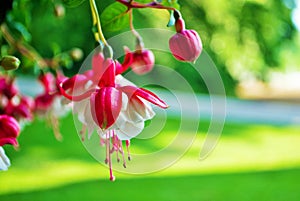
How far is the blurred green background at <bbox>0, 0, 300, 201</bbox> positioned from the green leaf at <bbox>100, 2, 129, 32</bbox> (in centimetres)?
22

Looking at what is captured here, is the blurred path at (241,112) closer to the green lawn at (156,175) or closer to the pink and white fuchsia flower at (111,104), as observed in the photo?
the green lawn at (156,175)

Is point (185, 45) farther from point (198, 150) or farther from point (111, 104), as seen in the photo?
point (198, 150)

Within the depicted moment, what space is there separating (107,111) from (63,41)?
5014mm

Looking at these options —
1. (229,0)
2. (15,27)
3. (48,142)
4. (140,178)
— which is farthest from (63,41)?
(15,27)

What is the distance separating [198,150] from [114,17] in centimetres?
301

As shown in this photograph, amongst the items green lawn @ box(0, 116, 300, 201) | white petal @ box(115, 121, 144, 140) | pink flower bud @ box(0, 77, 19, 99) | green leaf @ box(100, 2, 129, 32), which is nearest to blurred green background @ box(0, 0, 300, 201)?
green lawn @ box(0, 116, 300, 201)

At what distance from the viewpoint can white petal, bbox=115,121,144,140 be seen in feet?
1.33

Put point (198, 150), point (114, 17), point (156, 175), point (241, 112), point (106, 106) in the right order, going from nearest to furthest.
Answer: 1. point (106, 106)
2. point (114, 17)
3. point (156, 175)
4. point (198, 150)
5. point (241, 112)

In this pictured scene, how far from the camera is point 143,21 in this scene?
168 inches

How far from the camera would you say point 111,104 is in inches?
14.8

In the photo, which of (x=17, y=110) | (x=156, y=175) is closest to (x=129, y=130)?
(x=17, y=110)

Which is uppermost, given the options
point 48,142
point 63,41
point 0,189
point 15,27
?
point 15,27

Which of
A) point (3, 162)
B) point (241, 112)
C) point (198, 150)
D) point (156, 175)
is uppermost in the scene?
point (3, 162)

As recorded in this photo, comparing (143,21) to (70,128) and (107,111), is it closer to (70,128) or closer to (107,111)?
(70,128)
